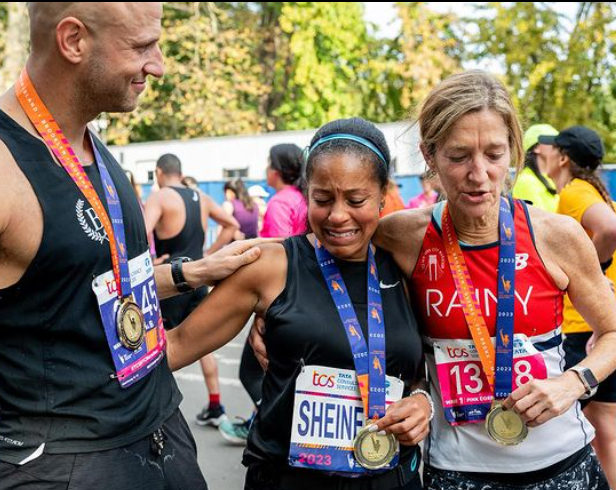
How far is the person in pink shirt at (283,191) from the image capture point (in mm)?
5043

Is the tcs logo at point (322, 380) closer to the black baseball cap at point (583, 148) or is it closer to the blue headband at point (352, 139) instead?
the blue headband at point (352, 139)

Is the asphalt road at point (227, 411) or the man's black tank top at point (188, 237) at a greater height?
the man's black tank top at point (188, 237)

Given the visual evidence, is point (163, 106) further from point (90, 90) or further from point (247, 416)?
point (90, 90)

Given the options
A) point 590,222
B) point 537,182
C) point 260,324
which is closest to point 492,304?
point 260,324

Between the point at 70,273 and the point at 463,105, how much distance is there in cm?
123

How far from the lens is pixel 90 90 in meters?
1.70

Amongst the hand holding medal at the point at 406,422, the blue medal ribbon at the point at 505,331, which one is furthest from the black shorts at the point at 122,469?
the blue medal ribbon at the point at 505,331

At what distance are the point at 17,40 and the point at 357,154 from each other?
1708 cm

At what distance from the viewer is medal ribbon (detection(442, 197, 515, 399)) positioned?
6.66 feet

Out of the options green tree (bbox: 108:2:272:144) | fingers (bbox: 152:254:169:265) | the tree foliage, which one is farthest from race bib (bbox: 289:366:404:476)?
green tree (bbox: 108:2:272:144)

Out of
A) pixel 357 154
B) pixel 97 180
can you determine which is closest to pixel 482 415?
pixel 357 154

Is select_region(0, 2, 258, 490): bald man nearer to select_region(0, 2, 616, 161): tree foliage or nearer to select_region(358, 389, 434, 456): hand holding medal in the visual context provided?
select_region(358, 389, 434, 456): hand holding medal

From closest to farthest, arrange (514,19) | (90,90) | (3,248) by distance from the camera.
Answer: (3,248), (90,90), (514,19)

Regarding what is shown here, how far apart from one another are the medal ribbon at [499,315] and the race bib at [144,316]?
91cm
